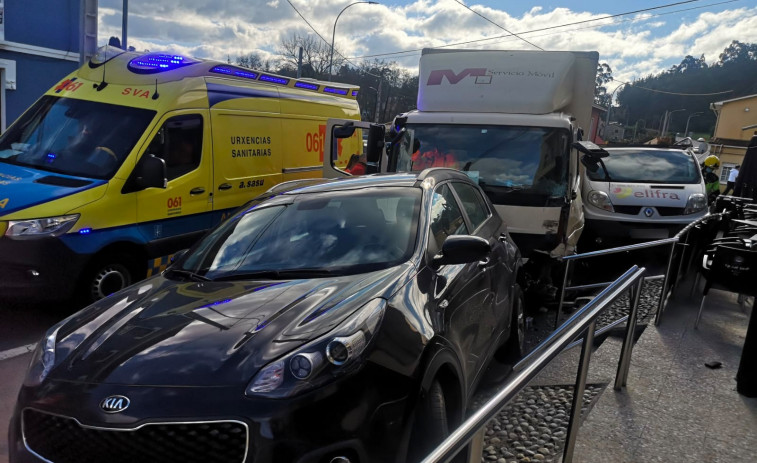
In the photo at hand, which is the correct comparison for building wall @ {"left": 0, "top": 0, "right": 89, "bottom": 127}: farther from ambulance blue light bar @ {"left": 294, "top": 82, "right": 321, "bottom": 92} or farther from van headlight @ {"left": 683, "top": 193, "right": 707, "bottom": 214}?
van headlight @ {"left": 683, "top": 193, "right": 707, "bottom": 214}

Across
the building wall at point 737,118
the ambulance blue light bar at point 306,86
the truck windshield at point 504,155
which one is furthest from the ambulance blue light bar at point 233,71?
the building wall at point 737,118

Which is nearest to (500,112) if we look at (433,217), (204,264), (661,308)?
(661,308)

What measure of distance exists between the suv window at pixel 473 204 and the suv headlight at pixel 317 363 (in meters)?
2.01

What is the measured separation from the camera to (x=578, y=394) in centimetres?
290

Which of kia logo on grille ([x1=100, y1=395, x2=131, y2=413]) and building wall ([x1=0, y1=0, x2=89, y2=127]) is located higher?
building wall ([x1=0, y1=0, x2=89, y2=127])

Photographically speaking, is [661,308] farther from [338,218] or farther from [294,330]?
[294,330]

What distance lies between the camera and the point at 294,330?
2.52 meters

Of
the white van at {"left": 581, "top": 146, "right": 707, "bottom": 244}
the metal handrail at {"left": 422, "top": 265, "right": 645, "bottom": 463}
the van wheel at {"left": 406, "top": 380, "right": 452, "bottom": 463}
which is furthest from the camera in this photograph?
the white van at {"left": 581, "top": 146, "right": 707, "bottom": 244}

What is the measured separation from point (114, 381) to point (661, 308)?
4719 millimetres

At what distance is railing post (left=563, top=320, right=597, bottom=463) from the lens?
2.84 m

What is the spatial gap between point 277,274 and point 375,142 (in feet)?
14.6

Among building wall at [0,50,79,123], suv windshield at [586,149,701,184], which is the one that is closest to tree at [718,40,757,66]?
suv windshield at [586,149,701,184]

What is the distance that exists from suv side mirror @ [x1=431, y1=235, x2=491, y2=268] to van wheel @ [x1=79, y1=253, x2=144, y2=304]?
3831 mm

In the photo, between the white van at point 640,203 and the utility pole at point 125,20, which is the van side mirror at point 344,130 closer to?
the white van at point 640,203
